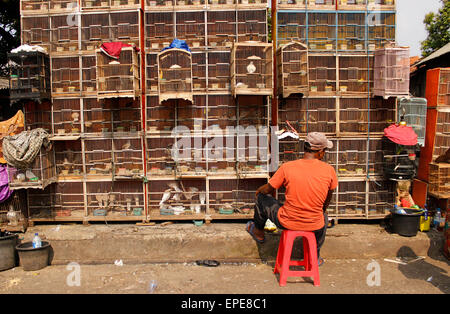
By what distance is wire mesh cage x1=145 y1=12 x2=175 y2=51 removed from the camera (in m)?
9.22

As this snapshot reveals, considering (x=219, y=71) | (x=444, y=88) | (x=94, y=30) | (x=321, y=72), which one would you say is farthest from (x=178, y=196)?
(x=444, y=88)

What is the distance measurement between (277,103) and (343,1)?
9.72 ft

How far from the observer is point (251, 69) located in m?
8.92

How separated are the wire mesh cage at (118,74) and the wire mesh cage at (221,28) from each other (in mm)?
1900

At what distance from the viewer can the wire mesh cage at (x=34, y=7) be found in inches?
362

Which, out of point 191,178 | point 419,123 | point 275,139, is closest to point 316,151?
point 275,139

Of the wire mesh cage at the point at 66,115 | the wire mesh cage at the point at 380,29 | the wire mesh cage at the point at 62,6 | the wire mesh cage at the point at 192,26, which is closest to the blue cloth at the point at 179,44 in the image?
the wire mesh cage at the point at 192,26

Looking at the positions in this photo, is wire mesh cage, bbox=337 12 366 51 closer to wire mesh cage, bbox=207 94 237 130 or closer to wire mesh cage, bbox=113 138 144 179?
wire mesh cage, bbox=207 94 237 130

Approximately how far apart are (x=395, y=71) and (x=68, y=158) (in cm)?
818

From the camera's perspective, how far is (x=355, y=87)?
935 cm

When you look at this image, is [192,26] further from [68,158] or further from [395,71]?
[395,71]

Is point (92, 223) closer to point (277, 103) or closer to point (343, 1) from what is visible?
point (277, 103)

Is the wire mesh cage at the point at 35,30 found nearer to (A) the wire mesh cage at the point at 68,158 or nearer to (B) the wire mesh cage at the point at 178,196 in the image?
(A) the wire mesh cage at the point at 68,158

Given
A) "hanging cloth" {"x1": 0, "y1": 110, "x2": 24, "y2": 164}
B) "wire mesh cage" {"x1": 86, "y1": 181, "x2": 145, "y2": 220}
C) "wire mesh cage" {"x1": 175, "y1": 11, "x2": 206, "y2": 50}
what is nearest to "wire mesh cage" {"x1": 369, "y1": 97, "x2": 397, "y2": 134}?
"wire mesh cage" {"x1": 175, "y1": 11, "x2": 206, "y2": 50}
